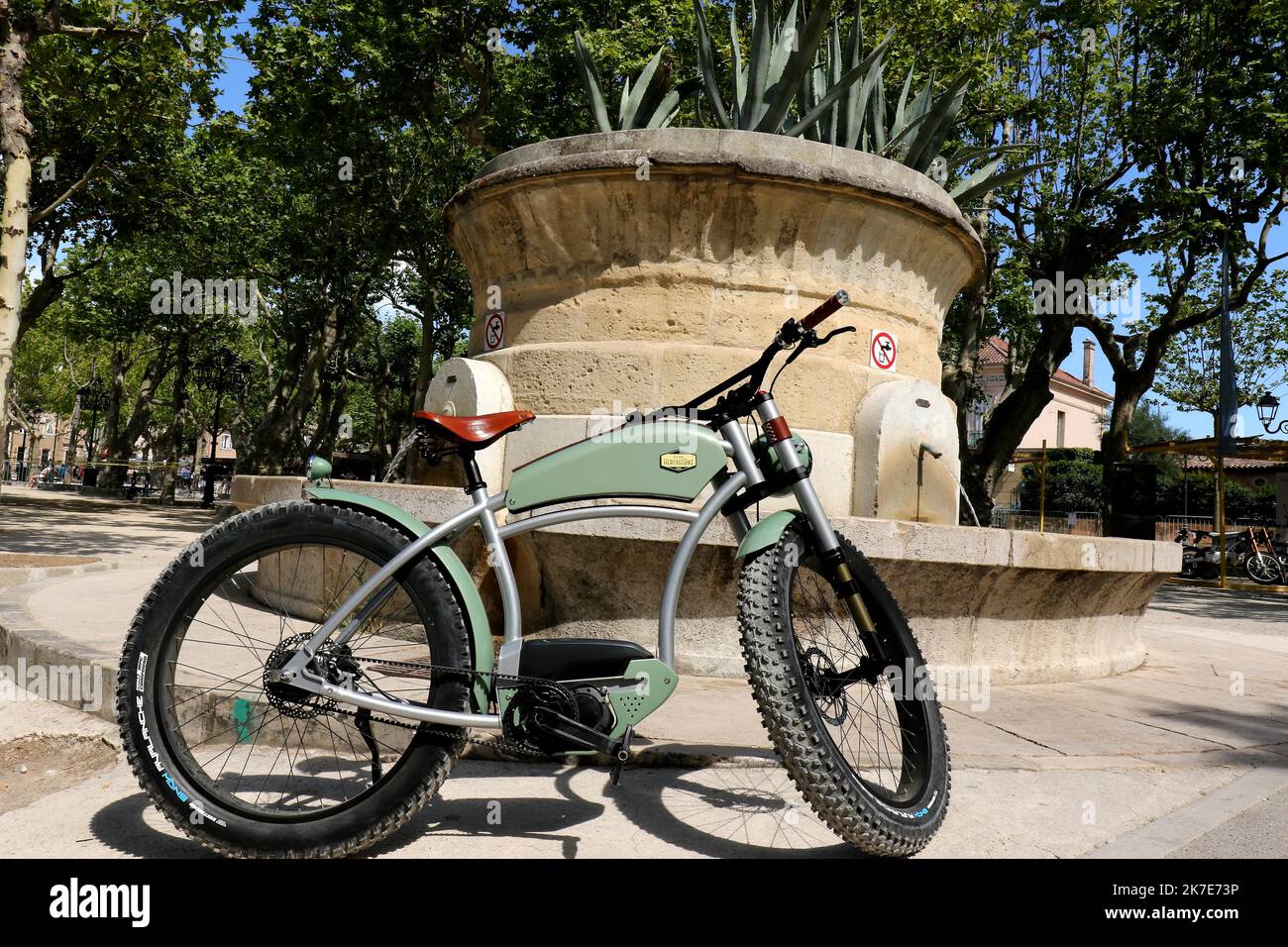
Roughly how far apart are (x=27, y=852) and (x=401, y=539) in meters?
1.26

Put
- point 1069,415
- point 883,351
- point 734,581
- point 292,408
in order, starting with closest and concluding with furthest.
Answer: point 734,581 → point 883,351 → point 292,408 → point 1069,415

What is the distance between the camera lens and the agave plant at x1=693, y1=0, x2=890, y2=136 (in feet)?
17.9

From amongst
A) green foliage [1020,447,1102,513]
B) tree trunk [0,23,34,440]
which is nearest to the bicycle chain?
tree trunk [0,23,34,440]

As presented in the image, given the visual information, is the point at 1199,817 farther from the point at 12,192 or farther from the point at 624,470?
the point at 12,192

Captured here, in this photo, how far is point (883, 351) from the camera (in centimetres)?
572

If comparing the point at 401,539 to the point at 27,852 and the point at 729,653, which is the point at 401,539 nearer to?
the point at 27,852

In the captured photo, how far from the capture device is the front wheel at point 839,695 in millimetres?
2236

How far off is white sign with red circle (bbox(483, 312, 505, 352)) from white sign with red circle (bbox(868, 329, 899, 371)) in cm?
244

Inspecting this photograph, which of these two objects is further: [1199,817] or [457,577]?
[1199,817]

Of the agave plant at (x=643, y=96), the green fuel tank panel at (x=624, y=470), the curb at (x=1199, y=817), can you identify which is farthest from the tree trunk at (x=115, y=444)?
the curb at (x=1199, y=817)

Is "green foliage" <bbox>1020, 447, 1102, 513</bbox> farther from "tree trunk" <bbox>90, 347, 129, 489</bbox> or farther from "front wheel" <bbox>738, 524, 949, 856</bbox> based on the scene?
"front wheel" <bbox>738, 524, 949, 856</bbox>

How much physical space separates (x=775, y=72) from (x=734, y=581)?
147 inches

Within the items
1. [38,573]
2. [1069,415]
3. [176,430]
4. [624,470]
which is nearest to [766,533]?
[624,470]

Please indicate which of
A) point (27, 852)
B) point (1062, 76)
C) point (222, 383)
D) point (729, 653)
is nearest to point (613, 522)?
point (729, 653)
